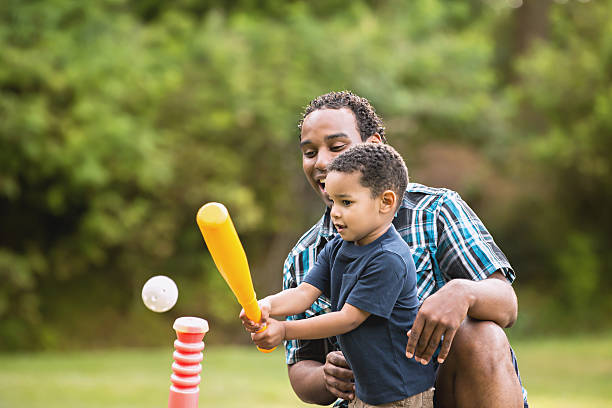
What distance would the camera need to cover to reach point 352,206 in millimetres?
2311

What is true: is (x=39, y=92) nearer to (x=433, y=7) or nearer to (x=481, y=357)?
(x=433, y=7)

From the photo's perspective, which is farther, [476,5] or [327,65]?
[476,5]

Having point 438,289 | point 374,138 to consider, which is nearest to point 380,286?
point 438,289

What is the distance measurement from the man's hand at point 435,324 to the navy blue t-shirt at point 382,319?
0.23 feet

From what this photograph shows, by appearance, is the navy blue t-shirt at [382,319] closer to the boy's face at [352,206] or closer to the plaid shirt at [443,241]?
the boy's face at [352,206]

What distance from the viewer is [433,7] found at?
1340cm

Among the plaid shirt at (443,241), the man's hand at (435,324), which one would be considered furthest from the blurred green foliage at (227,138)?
the man's hand at (435,324)

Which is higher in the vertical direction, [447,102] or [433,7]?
[433,7]

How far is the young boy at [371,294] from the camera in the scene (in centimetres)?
226

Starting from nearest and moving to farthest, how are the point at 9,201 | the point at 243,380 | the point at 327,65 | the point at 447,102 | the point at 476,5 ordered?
the point at 243,380 < the point at 9,201 < the point at 327,65 < the point at 447,102 < the point at 476,5

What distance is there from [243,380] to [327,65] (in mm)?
5726

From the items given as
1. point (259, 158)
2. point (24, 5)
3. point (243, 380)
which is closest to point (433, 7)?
point (259, 158)

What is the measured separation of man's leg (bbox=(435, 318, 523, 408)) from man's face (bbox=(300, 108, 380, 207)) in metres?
0.74

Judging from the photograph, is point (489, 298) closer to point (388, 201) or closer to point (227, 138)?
point (388, 201)
